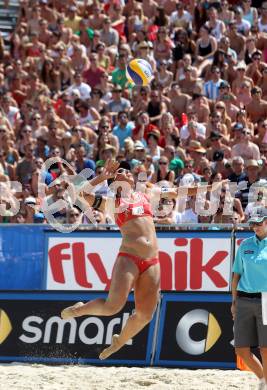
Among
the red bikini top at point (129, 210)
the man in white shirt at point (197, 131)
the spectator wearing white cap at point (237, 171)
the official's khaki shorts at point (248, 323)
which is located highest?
the man in white shirt at point (197, 131)

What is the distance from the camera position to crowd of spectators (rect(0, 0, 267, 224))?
44.3 feet

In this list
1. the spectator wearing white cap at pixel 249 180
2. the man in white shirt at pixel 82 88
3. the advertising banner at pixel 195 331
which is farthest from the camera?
the man in white shirt at pixel 82 88

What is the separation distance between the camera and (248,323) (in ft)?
29.7

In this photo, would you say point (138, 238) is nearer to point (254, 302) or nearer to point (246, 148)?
point (254, 302)

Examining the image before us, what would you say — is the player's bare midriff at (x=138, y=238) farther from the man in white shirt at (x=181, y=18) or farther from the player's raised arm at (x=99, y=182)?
the man in white shirt at (x=181, y=18)

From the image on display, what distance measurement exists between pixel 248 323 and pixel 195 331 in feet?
6.52

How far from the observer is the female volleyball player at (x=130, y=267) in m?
8.93

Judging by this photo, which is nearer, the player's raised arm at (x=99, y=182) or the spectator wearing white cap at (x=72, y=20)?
the player's raised arm at (x=99, y=182)

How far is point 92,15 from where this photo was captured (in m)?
18.0

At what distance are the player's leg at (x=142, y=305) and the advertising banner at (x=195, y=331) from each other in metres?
1.97

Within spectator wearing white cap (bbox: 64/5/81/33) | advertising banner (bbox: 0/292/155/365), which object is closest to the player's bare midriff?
advertising banner (bbox: 0/292/155/365)

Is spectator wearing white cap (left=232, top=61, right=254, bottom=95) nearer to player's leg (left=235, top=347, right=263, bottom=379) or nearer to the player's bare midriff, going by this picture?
the player's bare midriff

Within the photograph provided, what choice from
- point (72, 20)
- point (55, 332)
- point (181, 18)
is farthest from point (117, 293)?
point (72, 20)

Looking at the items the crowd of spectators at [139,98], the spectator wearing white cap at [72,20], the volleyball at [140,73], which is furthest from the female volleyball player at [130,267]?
the spectator wearing white cap at [72,20]
